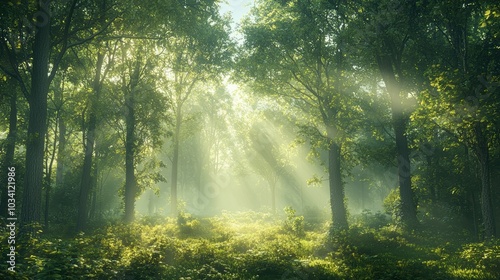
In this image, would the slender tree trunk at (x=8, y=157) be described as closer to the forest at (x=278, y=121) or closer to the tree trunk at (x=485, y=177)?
the forest at (x=278, y=121)

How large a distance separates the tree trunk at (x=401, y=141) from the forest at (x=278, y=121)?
0.28ft

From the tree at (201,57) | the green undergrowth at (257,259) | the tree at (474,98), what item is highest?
the tree at (201,57)

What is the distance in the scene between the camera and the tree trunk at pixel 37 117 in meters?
11.9

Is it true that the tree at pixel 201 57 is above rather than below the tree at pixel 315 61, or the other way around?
above

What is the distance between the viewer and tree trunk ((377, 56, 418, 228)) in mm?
20359

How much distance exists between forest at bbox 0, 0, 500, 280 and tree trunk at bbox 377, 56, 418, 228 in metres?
0.09

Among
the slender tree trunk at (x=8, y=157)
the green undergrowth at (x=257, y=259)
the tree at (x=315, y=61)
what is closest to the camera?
the green undergrowth at (x=257, y=259)

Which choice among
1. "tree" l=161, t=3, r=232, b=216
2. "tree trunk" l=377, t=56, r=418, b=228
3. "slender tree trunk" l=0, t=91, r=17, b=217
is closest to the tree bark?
"tree" l=161, t=3, r=232, b=216

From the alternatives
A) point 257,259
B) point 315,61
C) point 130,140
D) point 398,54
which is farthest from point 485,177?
point 130,140

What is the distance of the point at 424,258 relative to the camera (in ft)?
42.1

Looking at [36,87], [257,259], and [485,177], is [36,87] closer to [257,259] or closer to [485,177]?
[257,259]

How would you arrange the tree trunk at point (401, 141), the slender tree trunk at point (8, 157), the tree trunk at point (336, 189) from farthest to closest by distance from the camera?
the tree trunk at point (336, 189), the slender tree trunk at point (8, 157), the tree trunk at point (401, 141)

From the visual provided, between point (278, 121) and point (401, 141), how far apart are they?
1682 cm

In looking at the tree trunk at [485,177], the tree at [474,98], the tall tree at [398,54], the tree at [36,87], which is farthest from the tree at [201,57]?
the tree trunk at [485,177]
